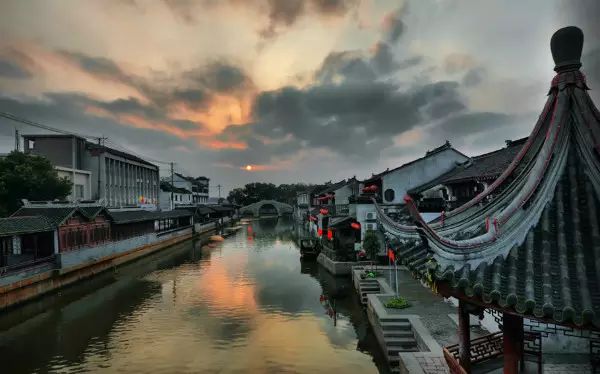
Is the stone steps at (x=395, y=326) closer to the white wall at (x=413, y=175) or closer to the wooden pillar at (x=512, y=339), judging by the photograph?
the wooden pillar at (x=512, y=339)

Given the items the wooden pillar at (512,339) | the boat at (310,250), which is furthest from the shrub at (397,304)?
the boat at (310,250)

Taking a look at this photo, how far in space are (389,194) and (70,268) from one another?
2614 cm

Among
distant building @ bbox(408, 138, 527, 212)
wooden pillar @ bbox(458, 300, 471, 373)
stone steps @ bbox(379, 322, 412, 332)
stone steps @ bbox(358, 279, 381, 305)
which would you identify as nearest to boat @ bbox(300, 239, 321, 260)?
distant building @ bbox(408, 138, 527, 212)

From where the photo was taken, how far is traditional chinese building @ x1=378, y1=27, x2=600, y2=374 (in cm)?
445

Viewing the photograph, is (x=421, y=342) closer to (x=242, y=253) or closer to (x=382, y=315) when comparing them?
(x=382, y=315)

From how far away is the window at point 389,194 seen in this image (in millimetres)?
32969

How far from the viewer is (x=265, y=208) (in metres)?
140

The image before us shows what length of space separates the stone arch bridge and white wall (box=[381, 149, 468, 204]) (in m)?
101

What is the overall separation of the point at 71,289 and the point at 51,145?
1342 inches

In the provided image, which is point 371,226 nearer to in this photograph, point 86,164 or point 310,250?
point 310,250

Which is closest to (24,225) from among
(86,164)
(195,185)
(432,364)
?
(432,364)

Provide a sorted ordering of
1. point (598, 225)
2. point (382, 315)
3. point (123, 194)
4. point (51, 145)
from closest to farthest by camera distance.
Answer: point (598, 225), point (382, 315), point (51, 145), point (123, 194)

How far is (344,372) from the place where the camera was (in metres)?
14.3

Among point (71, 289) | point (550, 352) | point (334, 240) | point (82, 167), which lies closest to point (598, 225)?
point (550, 352)
